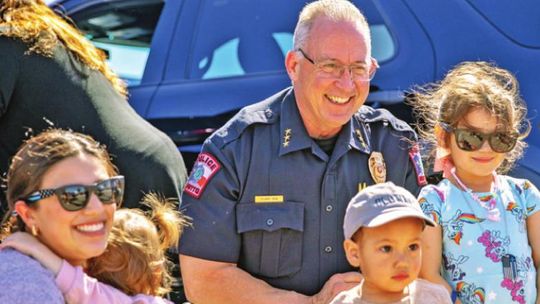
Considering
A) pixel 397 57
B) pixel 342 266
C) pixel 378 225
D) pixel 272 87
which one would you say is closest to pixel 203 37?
pixel 272 87

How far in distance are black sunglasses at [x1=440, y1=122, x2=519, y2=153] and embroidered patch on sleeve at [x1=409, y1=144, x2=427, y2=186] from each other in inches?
9.7

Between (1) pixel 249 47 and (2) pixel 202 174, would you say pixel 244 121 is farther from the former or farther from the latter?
(1) pixel 249 47

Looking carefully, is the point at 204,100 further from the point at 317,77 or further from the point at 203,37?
the point at 317,77

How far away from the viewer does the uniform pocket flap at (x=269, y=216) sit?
349cm

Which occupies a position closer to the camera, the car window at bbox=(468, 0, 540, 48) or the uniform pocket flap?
the uniform pocket flap

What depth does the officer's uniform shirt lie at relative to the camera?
351cm

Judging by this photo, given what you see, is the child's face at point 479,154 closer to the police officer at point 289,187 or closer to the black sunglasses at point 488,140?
the black sunglasses at point 488,140

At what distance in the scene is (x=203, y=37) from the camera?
459 centimetres

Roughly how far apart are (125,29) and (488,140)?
7.22 ft

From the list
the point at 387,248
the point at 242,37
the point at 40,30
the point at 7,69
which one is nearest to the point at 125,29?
the point at 242,37

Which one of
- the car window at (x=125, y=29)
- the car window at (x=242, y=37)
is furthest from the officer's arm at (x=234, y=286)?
the car window at (x=125, y=29)

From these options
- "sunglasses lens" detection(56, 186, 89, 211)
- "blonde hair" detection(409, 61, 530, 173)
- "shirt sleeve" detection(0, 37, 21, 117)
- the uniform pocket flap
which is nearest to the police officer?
the uniform pocket flap

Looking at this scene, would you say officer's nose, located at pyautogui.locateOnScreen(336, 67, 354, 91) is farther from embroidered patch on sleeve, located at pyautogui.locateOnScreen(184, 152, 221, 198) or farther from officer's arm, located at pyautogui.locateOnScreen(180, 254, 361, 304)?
officer's arm, located at pyautogui.locateOnScreen(180, 254, 361, 304)

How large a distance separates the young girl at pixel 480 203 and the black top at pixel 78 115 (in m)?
0.98
